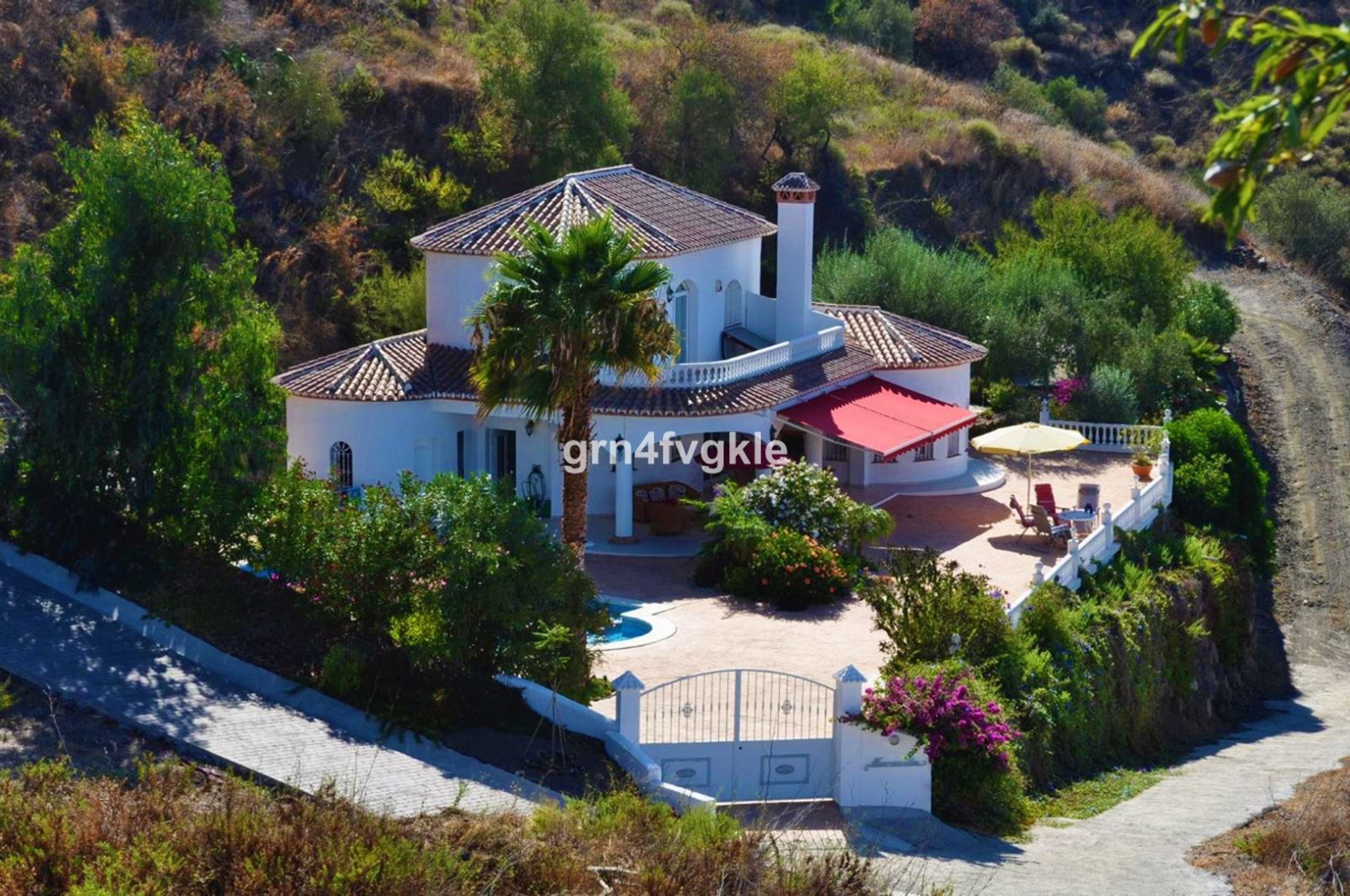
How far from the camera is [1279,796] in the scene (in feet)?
93.5

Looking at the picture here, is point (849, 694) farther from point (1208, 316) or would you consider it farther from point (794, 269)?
point (1208, 316)

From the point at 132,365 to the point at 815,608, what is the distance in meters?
12.6

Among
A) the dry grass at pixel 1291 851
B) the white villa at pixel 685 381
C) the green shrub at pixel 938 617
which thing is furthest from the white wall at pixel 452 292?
the dry grass at pixel 1291 851

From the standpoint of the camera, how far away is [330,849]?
1708cm

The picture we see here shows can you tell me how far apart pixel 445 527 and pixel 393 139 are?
1252 inches

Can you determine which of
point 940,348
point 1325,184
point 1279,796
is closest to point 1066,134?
point 1325,184

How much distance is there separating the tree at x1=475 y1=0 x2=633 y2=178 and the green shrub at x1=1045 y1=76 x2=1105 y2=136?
41.0 m

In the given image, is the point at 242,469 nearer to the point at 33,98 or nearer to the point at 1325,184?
the point at 33,98

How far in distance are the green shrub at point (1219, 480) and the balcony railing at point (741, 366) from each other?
9.11m

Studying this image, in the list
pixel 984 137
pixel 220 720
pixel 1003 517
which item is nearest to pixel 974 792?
pixel 220 720

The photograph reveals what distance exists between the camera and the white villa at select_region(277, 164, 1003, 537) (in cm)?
3828

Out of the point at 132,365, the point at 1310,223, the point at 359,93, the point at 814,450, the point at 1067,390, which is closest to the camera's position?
the point at 132,365

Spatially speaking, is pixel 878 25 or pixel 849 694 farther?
pixel 878 25

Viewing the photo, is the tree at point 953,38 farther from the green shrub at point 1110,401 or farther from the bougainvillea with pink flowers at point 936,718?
the bougainvillea with pink flowers at point 936,718
